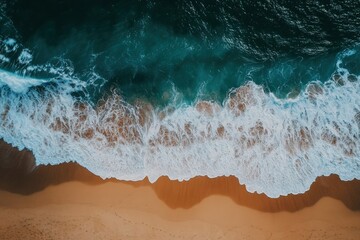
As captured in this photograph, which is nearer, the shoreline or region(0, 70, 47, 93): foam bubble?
the shoreline

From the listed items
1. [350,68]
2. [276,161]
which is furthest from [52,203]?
[350,68]

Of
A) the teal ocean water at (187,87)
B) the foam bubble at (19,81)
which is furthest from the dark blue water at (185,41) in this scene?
the foam bubble at (19,81)

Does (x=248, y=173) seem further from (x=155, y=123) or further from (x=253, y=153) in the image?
(x=155, y=123)

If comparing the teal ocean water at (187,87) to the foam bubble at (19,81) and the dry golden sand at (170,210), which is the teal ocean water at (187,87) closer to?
the foam bubble at (19,81)

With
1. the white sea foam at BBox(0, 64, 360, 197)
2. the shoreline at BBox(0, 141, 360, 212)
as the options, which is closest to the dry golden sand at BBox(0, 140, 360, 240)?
the shoreline at BBox(0, 141, 360, 212)

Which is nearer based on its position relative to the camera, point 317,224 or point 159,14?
point 317,224

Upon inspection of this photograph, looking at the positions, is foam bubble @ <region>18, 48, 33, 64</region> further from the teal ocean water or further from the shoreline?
the shoreline
